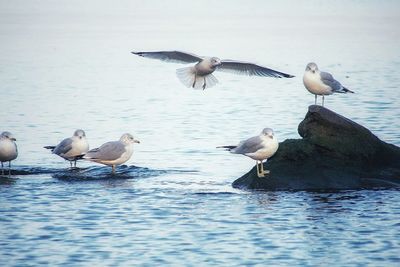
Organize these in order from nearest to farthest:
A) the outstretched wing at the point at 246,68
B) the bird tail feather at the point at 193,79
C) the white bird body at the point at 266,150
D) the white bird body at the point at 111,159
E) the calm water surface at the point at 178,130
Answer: the calm water surface at the point at 178,130 < the white bird body at the point at 266,150 < the white bird body at the point at 111,159 < the outstretched wing at the point at 246,68 < the bird tail feather at the point at 193,79

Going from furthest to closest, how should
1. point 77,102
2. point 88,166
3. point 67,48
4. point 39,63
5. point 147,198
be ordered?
point 67,48 < point 39,63 < point 77,102 < point 88,166 < point 147,198

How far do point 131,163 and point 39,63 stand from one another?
15769mm

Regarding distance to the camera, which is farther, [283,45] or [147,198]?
[283,45]

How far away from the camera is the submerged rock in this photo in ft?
48.1

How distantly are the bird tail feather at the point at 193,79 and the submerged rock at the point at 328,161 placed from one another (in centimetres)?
351

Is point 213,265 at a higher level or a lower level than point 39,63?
lower

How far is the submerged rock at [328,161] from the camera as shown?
14.6m

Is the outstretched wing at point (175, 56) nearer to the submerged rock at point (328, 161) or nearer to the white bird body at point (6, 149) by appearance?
the white bird body at point (6, 149)

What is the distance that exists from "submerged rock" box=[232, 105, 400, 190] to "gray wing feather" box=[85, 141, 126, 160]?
6.89 feet

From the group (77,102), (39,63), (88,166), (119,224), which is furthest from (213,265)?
(39,63)

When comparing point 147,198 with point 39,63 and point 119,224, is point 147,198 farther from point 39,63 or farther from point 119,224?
point 39,63

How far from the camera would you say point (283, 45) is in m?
36.8

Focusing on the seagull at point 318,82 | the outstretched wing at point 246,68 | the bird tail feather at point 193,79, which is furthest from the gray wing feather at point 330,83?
the bird tail feather at point 193,79

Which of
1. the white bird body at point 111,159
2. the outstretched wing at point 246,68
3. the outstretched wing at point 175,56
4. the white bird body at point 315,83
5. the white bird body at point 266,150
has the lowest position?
the white bird body at point 111,159
